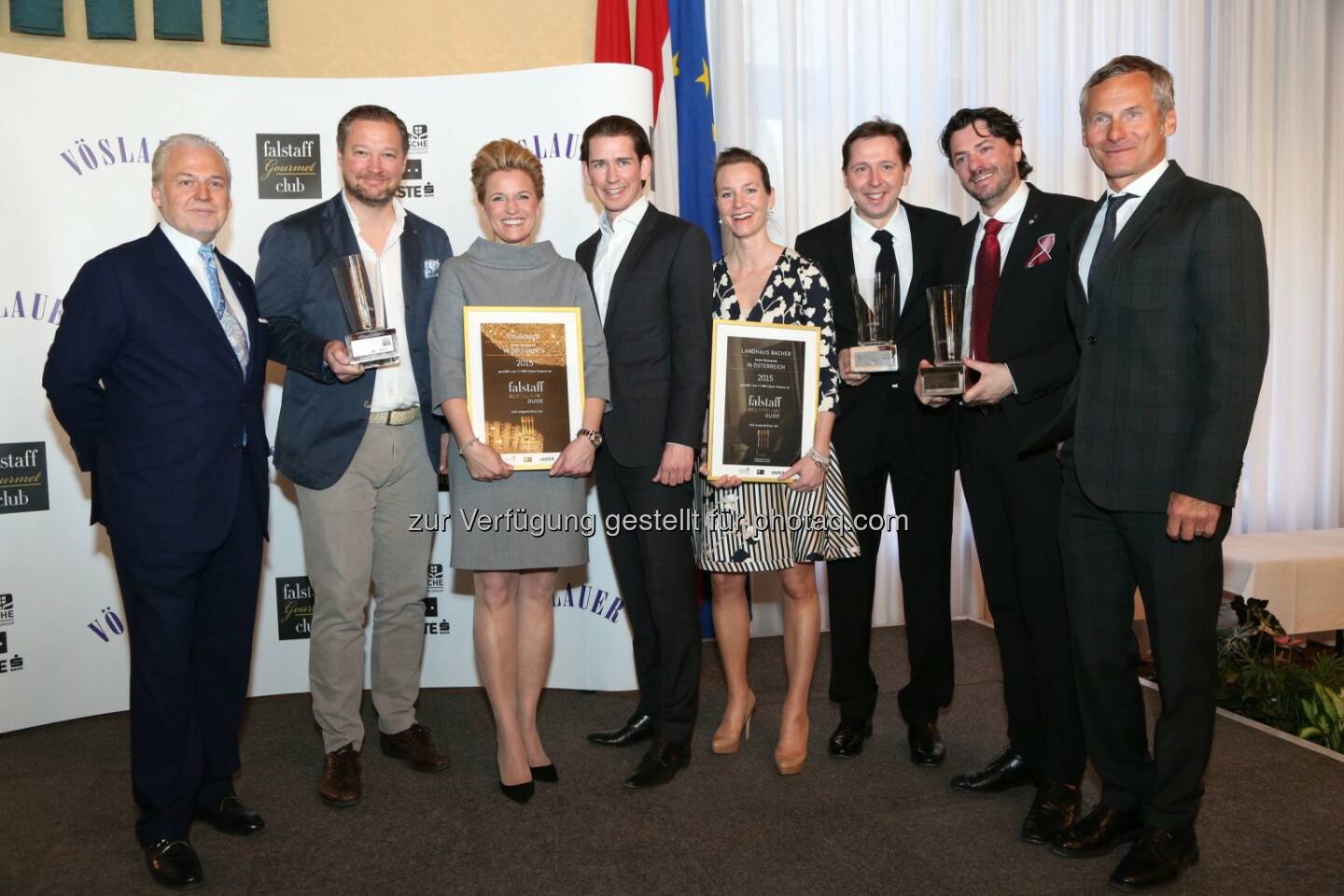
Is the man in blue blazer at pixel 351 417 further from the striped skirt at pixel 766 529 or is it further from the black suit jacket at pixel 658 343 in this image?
the striped skirt at pixel 766 529

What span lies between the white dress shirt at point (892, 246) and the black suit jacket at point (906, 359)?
16mm

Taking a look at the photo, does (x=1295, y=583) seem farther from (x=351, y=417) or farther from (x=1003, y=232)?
(x=351, y=417)

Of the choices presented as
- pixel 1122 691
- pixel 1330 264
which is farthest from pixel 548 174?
pixel 1330 264

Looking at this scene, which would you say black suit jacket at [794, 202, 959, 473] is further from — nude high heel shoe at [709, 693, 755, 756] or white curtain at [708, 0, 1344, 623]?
white curtain at [708, 0, 1344, 623]

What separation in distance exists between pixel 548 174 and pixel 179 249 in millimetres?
1582

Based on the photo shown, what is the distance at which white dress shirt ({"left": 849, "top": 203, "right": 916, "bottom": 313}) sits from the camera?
321 centimetres

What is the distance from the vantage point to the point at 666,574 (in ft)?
10.0

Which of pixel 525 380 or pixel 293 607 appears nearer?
pixel 525 380

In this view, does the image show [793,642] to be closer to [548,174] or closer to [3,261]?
[548,174]

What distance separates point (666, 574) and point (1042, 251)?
140 centimetres

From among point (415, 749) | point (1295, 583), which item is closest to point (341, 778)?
point (415, 749)

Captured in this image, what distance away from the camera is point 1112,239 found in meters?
2.45

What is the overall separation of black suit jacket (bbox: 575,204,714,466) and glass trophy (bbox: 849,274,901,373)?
45cm

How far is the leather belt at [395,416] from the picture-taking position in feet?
10.1
